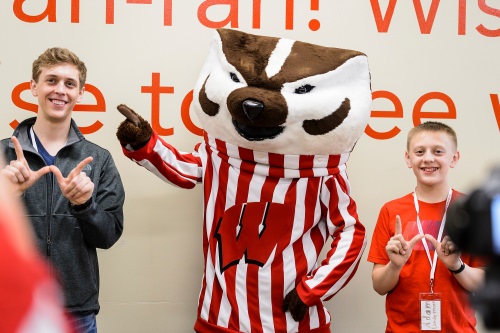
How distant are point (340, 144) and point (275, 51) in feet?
1.22

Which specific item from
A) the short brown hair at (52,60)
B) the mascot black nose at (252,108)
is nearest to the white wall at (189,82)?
the short brown hair at (52,60)

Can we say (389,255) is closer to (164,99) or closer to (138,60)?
(164,99)

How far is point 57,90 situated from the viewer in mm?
2156

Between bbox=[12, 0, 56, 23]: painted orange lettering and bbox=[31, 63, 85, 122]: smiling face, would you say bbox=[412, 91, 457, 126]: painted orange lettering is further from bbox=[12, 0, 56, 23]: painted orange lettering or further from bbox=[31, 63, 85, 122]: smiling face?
bbox=[12, 0, 56, 23]: painted orange lettering

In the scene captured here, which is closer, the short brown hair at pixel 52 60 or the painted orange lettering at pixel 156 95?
the short brown hair at pixel 52 60

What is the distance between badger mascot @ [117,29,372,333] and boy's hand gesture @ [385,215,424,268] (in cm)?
13

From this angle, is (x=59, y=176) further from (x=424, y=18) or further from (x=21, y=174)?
(x=424, y=18)

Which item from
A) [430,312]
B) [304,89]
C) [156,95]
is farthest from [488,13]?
[156,95]

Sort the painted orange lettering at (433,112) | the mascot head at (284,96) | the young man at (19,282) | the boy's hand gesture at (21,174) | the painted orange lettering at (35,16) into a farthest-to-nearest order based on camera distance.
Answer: the painted orange lettering at (433,112) → the painted orange lettering at (35,16) → the mascot head at (284,96) → the boy's hand gesture at (21,174) → the young man at (19,282)

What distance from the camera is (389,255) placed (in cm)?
211

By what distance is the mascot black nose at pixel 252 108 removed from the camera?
1.97 m

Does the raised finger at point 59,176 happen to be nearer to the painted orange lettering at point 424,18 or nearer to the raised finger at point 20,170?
the raised finger at point 20,170

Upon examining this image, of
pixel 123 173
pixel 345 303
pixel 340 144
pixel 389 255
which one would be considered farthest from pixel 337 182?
pixel 123 173

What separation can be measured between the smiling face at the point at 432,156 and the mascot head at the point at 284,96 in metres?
0.23
